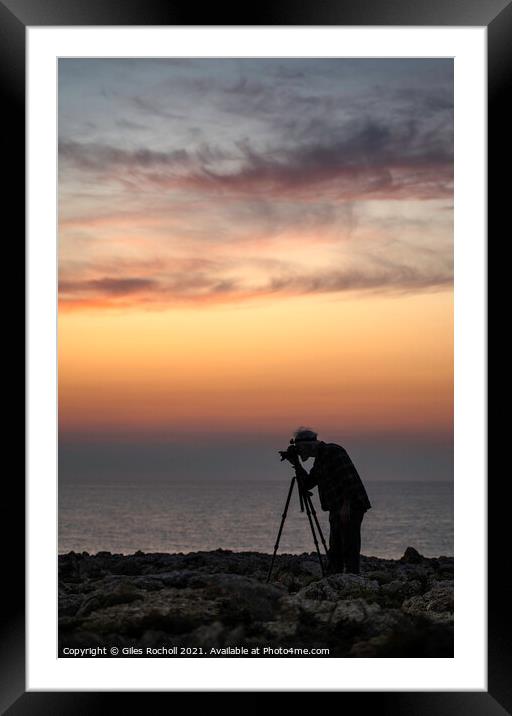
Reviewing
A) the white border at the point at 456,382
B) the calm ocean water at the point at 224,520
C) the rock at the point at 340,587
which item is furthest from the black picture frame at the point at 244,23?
the calm ocean water at the point at 224,520

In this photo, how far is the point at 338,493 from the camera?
681 centimetres

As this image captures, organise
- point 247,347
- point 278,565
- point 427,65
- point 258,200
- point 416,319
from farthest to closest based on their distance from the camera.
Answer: point 247,347 → point 416,319 → point 258,200 → point 427,65 → point 278,565

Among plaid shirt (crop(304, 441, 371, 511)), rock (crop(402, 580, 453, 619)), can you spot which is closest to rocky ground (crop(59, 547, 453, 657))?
rock (crop(402, 580, 453, 619))

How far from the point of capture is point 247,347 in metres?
27.8

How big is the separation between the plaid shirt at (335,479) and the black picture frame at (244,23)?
2559 millimetres

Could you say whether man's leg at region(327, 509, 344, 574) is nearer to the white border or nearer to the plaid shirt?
the plaid shirt

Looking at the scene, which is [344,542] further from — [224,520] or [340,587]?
[224,520]

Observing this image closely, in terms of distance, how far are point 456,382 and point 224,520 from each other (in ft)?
111

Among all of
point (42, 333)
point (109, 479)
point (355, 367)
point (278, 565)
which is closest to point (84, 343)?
point (355, 367)

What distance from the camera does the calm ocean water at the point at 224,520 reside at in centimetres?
3222

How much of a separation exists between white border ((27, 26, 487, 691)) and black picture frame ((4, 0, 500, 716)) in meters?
0.06

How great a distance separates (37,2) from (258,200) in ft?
54.5

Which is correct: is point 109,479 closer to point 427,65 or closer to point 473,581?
point 427,65

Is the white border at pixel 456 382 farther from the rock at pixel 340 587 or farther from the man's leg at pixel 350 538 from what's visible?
the man's leg at pixel 350 538
